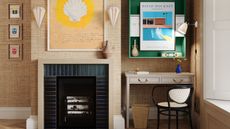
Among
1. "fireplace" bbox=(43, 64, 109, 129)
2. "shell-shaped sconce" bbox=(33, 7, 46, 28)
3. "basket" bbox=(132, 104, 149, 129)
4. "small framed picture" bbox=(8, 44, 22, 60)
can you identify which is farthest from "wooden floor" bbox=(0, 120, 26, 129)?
"basket" bbox=(132, 104, 149, 129)

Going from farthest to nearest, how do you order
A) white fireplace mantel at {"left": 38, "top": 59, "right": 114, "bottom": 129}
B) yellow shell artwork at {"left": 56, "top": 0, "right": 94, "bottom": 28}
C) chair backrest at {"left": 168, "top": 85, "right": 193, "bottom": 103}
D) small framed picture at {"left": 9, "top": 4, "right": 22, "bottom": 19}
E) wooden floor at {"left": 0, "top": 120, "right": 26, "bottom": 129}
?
1. small framed picture at {"left": 9, "top": 4, "right": 22, "bottom": 19}
2. wooden floor at {"left": 0, "top": 120, "right": 26, "bottom": 129}
3. yellow shell artwork at {"left": 56, "top": 0, "right": 94, "bottom": 28}
4. white fireplace mantel at {"left": 38, "top": 59, "right": 114, "bottom": 129}
5. chair backrest at {"left": 168, "top": 85, "right": 193, "bottom": 103}

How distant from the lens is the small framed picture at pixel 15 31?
584 cm

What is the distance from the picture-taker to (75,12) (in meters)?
5.05

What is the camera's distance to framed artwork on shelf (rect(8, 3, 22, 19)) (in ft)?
19.1

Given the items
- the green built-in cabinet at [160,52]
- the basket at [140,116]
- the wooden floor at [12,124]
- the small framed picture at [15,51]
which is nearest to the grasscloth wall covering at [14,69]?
the small framed picture at [15,51]

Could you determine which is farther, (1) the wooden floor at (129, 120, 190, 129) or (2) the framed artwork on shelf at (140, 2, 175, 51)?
(2) the framed artwork on shelf at (140, 2, 175, 51)

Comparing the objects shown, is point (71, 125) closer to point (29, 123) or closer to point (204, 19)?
point (29, 123)

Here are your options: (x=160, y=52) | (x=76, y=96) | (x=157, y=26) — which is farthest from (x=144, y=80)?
(x=76, y=96)

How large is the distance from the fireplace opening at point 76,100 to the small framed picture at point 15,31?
1402mm

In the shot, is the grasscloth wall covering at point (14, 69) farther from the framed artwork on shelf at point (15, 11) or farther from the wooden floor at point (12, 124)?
the wooden floor at point (12, 124)

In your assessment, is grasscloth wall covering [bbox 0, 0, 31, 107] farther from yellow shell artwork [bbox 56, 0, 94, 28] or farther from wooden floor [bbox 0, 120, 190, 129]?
yellow shell artwork [bbox 56, 0, 94, 28]

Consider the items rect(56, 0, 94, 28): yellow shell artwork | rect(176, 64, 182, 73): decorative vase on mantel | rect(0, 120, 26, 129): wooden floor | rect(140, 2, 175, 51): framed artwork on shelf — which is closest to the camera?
rect(56, 0, 94, 28): yellow shell artwork

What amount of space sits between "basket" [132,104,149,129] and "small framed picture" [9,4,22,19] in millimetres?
2637

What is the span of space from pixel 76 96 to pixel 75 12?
129 cm
